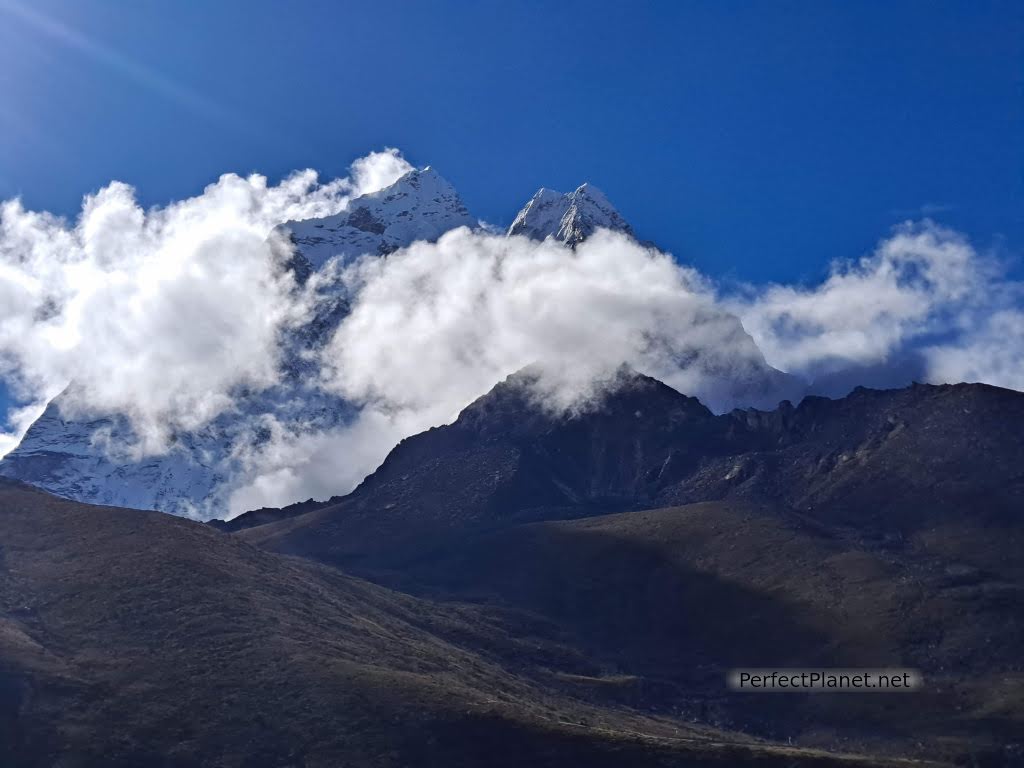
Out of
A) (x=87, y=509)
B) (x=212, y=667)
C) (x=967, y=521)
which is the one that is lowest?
(x=212, y=667)

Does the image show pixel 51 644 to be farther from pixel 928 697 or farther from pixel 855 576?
pixel 855 576

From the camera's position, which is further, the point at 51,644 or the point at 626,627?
the point at 626,627

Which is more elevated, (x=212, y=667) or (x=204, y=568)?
(x=204, y=568)

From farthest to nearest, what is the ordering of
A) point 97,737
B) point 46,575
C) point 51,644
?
point 46,575
point 51,644
point 97,737

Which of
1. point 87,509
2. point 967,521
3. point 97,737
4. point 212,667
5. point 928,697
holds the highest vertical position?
point 967,521

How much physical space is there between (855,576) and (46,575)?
111 meters

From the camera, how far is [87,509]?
6166 inches

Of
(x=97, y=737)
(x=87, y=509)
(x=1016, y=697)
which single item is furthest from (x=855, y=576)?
(x=97, y=737)

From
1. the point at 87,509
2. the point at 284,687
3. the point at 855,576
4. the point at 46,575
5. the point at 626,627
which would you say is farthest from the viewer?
the point at 626,627

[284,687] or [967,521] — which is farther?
[967,521]

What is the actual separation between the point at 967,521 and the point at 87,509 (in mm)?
133534

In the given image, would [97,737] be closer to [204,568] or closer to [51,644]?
[51,644]

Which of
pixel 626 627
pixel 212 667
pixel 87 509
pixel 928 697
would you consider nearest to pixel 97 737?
pixel 212 667

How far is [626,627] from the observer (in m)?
193
